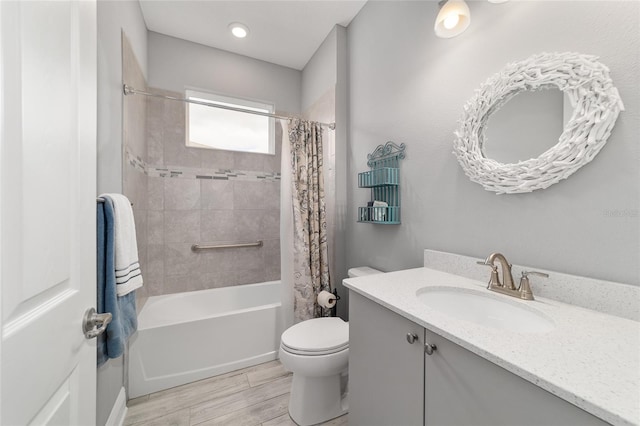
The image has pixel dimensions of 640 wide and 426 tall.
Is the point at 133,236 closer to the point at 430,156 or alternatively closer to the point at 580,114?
the point at 430,156

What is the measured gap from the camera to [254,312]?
1.91 meters

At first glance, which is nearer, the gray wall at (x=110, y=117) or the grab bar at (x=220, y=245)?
the gray wall at (x=110, y=117)

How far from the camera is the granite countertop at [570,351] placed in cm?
45

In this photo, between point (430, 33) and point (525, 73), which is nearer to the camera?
point (525, 73)

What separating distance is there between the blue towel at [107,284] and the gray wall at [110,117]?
223 mm

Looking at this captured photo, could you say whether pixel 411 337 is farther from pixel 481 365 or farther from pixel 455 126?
pixel 455 126

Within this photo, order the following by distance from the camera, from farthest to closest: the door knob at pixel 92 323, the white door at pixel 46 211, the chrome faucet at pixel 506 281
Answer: the chrome faucet at pixel 506 281 → the door knob at pixel 92 323 → the white door at pixel 46 211

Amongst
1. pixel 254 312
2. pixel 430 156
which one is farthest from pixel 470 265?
pixel 254 312

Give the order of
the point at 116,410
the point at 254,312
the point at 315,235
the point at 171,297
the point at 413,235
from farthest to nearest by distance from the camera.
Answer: the point at 171,297 < the point at 315,235 < the point at 254,312 < the point at 413,235 < the point at 116,410

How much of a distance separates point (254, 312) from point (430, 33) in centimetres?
224

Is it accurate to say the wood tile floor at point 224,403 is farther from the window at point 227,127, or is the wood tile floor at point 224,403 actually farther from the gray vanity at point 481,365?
the window at point 227,127

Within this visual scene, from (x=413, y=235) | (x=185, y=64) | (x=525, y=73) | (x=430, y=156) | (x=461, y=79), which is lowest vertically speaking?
(x=413, y=235)

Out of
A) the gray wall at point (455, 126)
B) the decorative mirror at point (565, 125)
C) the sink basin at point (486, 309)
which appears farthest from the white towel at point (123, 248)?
the decorative mirror at point (565, 125)

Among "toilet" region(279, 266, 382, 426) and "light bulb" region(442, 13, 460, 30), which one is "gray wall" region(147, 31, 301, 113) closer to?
"light bulb" region(442, 13, 460, 30)
